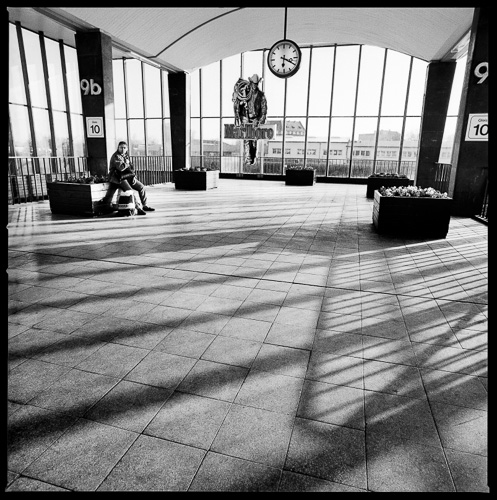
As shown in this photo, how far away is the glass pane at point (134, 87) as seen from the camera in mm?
19891

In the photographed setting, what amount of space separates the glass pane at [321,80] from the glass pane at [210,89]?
16.8 ft

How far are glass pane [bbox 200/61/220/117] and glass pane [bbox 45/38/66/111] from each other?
708cm

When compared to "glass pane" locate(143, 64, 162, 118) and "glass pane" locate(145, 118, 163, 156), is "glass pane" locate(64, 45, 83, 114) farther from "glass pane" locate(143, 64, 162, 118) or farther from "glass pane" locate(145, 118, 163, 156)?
"glass pane" locate(145, 118, 163, 156)

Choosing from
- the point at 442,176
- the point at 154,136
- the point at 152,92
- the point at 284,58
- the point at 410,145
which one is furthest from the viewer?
the point at 154,136

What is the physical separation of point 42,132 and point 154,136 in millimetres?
6735

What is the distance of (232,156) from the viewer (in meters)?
20.7

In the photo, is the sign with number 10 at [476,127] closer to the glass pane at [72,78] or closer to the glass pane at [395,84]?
the glass pane at [395,84]

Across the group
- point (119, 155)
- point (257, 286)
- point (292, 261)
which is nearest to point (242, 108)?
point (119, 155)

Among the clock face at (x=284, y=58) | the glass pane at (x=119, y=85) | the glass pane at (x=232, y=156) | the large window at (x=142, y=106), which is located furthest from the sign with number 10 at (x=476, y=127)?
the glass pane at (x=119, y=85)

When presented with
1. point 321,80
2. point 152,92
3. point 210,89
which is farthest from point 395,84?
point 152,92

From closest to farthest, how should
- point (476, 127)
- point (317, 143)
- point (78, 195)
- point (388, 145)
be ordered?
point (78, 195) → point (476, 127) → point (388, 145) → point (317, 143)

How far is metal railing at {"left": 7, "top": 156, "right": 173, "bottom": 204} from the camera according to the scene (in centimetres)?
1046

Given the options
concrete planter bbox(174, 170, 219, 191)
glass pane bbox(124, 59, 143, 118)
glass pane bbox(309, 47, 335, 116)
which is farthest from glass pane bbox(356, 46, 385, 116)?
glass pane bbox(124, 59, 143, 118)

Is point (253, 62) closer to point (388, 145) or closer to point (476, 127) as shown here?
point (388, 145)
